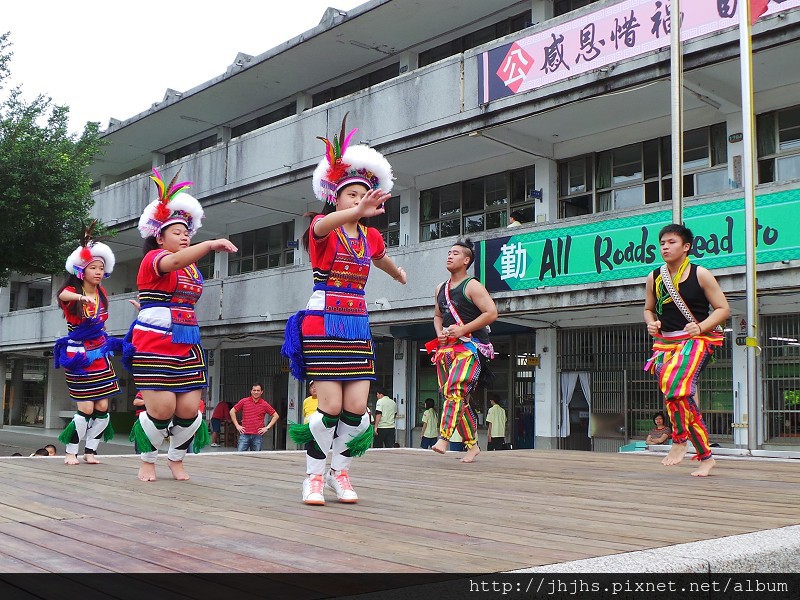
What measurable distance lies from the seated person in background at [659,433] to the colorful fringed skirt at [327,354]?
37.9ft

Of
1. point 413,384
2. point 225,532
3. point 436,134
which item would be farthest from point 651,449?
point 413,384

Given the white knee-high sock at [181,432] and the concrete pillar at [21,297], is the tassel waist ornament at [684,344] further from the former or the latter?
the concrete pillar at [21,297]

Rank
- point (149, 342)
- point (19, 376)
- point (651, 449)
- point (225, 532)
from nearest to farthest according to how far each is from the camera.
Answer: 1. point (225, 532)
2. point (149, 342)
3. point (651, 449)
4. point (19, 376)

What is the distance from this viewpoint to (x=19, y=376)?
41.1 metres

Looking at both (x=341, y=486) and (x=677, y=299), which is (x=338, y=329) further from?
(x=677, y=299)

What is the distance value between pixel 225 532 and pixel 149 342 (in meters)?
3.29

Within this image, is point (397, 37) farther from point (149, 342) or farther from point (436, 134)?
point (149, 342)

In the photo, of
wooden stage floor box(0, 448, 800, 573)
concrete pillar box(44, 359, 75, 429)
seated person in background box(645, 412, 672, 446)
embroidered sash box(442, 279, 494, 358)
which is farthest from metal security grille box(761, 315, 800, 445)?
concrete pillar box(44, 359, 75, 429)

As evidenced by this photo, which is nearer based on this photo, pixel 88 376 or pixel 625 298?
pixel 88 376

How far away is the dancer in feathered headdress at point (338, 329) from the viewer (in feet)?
17.9

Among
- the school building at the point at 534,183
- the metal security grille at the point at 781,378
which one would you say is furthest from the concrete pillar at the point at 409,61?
the metal security grille at the point at 781,378

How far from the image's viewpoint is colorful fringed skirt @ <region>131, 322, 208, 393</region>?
6.76 meters

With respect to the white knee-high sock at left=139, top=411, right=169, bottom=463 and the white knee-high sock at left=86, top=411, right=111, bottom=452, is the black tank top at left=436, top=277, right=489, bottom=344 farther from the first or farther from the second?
the white knee-high sock at left=86, top=411, right=111, bottom=452

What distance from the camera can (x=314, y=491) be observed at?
16.9ft
